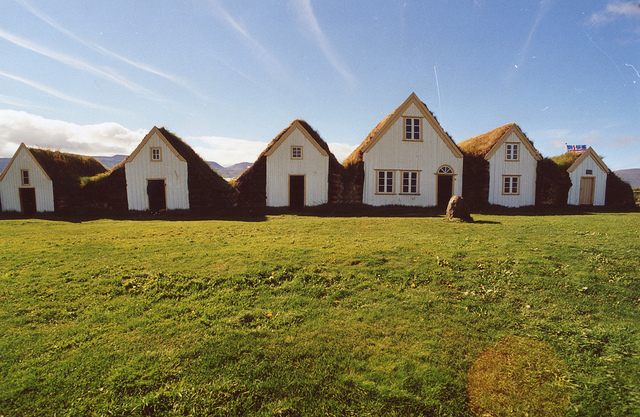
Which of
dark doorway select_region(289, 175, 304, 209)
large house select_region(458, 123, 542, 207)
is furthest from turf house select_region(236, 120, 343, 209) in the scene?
large house select_region(458, 123, 542, 207)

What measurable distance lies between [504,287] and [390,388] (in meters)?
5.06

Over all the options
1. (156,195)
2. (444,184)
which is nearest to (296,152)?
(156,195)

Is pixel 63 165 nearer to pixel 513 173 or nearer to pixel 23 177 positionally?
pixel 23 177

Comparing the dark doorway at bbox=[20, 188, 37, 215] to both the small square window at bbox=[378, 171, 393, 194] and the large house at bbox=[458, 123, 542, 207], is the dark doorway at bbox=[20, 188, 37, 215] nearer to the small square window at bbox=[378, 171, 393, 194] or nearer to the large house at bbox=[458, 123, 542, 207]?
the small square window at bbox=[378, 171, 393, 194]

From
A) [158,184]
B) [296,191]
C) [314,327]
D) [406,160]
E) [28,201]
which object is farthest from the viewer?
[28,201]

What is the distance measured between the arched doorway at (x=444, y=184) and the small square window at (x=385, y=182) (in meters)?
4.12

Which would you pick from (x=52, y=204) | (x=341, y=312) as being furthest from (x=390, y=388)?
(x=52, y=204)

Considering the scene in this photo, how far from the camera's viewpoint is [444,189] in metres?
28.4

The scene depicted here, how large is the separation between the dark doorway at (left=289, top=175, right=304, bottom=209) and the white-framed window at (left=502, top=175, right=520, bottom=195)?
722 inches

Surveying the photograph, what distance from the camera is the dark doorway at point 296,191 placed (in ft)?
90.7

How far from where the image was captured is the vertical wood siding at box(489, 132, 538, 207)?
1145 inches

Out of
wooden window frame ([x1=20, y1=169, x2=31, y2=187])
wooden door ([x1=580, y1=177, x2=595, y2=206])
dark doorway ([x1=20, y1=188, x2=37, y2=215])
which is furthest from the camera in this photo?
wooden door ([x1=580, y1=177, x2=595, y2=206])

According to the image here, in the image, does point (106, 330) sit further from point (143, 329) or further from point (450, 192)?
point (450, 192)

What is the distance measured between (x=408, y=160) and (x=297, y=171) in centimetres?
960
